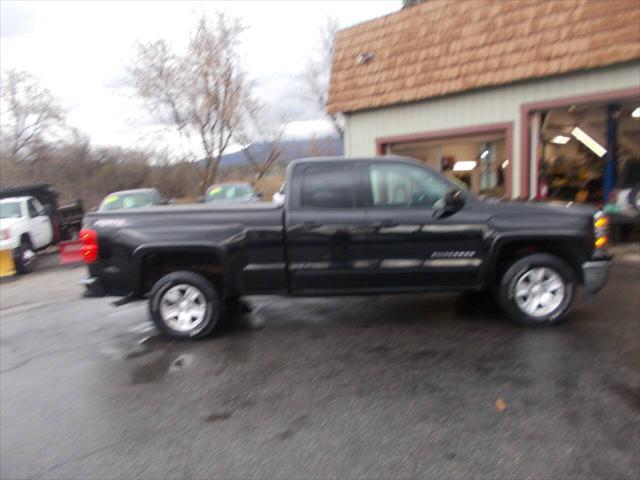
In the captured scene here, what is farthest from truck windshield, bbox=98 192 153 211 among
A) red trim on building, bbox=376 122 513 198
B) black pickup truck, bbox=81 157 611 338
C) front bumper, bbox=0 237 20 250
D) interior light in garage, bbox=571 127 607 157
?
interior light in garage, bbox=571 127 607 157

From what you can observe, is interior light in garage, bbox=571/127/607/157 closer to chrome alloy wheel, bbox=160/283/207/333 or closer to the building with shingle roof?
the building with shingle roof

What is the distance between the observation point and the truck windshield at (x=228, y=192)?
16672 millimetres

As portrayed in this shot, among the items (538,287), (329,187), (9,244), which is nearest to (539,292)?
(538,287)

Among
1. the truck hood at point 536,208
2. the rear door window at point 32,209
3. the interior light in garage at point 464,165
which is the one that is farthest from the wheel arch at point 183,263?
the rear door window at point 32,209

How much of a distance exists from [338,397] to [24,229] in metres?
12.1

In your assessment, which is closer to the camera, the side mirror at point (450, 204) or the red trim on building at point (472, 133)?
the side mirror at point (450, 204)

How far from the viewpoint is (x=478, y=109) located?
1123 cm

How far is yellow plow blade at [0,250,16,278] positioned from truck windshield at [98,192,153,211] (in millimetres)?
2710

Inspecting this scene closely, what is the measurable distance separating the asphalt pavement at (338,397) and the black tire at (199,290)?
0.16 meters

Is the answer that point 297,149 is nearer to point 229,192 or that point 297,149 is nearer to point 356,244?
point 229,192

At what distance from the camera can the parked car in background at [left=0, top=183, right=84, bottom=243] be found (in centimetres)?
1570

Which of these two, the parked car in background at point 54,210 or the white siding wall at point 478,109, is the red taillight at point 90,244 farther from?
the parked car in background at point 54,210

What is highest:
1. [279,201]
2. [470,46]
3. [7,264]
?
Answer: [470,46]

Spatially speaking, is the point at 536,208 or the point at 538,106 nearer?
the point at 536,208
